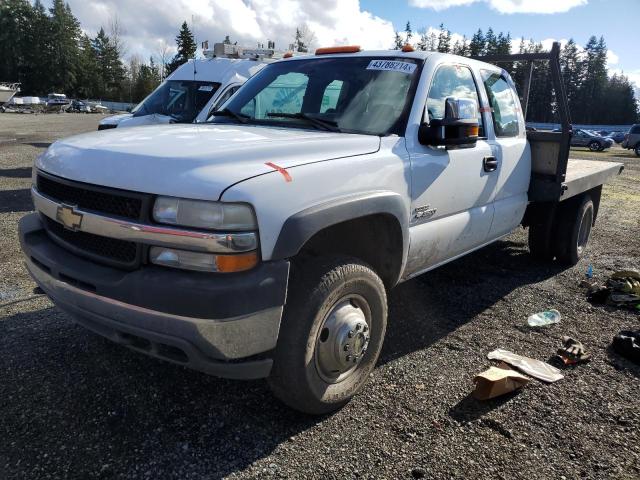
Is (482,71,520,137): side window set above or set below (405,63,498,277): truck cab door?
above

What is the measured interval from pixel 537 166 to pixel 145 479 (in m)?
4.34

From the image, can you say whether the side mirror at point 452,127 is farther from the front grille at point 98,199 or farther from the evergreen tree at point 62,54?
the evergreen tree at point 62,54

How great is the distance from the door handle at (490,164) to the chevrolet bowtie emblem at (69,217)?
287 centimetres

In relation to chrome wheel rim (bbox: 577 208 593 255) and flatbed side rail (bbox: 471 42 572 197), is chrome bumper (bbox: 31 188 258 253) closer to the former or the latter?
flatbed side rail (bbox: 471 42 572 197)

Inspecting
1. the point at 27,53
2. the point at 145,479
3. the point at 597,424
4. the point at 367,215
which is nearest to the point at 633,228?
the point at 597,424

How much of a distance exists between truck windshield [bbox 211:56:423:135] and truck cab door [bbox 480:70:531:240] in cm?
110

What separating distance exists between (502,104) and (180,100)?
7627 mm

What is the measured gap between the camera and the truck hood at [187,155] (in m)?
2.29

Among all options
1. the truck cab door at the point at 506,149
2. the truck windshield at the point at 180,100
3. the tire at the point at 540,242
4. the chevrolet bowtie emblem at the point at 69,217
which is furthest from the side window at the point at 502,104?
the truck windshield at the point at 180,100

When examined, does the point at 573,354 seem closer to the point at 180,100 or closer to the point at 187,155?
the point at 187,155

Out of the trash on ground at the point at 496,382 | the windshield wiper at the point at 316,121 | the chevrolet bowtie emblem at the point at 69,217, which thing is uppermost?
the windshield wiper at the point at 316,121

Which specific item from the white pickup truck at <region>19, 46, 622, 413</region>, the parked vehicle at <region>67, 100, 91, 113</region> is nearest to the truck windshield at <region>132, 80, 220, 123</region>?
the white pickup truck at <region>19, 46, 622, 413</region>

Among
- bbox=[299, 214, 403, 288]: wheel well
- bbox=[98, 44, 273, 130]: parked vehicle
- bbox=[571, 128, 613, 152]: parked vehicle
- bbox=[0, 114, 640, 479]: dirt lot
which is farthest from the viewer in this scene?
bbox=[571, 128, 613, 152]: parked vehicle

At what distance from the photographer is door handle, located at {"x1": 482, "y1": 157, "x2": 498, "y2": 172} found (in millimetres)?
4043
